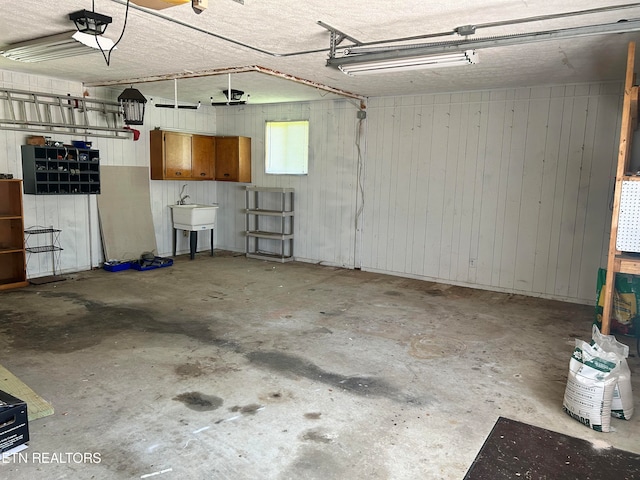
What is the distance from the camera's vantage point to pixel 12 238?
5.98 m

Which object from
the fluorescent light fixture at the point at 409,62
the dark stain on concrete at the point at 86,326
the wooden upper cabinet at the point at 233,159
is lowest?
the dark stain on concrete at the point at 86,326

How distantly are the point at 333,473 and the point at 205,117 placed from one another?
24.1 ft

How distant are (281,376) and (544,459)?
5.89 ft

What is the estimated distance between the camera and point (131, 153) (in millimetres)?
7375

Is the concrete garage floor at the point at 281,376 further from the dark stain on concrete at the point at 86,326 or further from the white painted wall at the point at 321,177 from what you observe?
the white painted wall at the point at 321,177

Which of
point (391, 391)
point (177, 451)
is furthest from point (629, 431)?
point (177, 451)

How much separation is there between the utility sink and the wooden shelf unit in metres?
2.41

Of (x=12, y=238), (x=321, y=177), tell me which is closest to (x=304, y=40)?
(x=321, y=177)

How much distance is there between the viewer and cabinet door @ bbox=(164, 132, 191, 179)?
24.7 feet

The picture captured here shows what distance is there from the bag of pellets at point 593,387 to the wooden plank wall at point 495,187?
308 centimetres

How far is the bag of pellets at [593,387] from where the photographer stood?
2.84m

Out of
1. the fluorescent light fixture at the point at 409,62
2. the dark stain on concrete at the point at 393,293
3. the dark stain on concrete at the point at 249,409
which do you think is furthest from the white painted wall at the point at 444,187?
the dark stain on concrete at the point at 249,409

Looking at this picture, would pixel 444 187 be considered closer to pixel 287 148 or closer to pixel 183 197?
pixel 287 148

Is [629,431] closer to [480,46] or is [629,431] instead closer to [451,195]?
[480,46]
